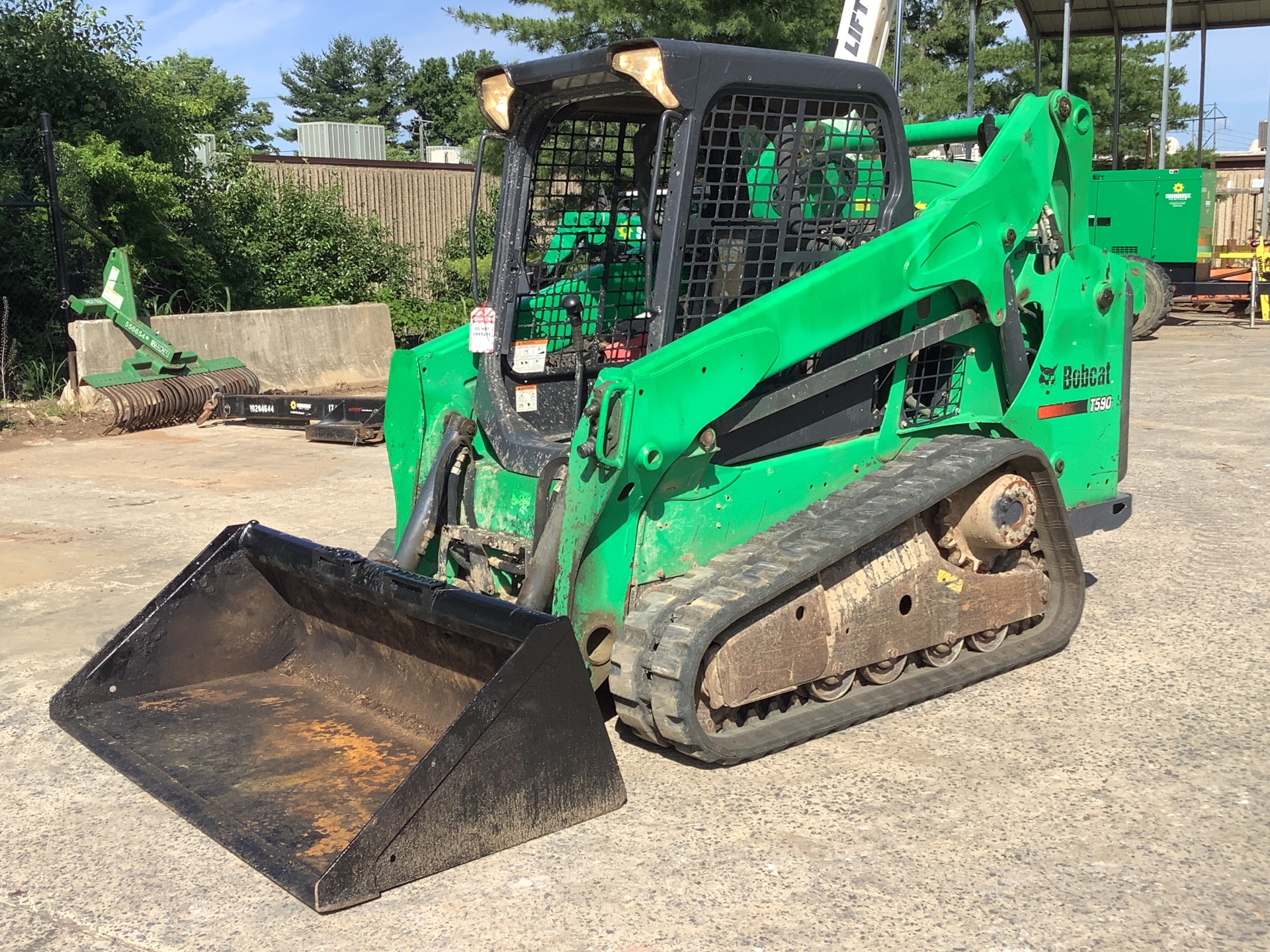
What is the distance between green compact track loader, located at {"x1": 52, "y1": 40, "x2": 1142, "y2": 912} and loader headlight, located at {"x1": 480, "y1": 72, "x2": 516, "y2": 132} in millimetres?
11

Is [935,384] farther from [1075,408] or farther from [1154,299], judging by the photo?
[1154,299]

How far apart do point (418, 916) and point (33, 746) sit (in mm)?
1932

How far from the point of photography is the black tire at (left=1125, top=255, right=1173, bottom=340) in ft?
56.9

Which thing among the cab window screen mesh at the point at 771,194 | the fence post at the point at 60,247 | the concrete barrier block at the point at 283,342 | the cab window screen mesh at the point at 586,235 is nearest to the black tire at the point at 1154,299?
the concrete barrier block at the point at 283,342

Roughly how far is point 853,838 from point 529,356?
2.28m

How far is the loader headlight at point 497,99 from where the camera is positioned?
484 cm

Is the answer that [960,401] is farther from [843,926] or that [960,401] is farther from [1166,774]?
[843,926]

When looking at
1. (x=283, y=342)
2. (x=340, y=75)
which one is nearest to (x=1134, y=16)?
(x=283, y=342)

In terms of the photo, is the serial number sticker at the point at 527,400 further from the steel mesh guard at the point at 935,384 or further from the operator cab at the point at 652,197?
the steel mesh guard at the point at 935,384

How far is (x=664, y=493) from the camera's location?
13.9 ft

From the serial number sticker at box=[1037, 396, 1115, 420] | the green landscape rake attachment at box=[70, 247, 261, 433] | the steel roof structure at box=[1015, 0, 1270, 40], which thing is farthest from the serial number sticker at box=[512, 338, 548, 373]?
the steel roof structure at box=[1015, 0, 1270, 40]

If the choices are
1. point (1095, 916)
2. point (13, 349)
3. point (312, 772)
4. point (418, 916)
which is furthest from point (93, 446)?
point (1095, 916)

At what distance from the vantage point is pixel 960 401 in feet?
17.2

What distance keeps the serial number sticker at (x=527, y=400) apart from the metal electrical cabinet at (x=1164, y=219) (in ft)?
51.2
